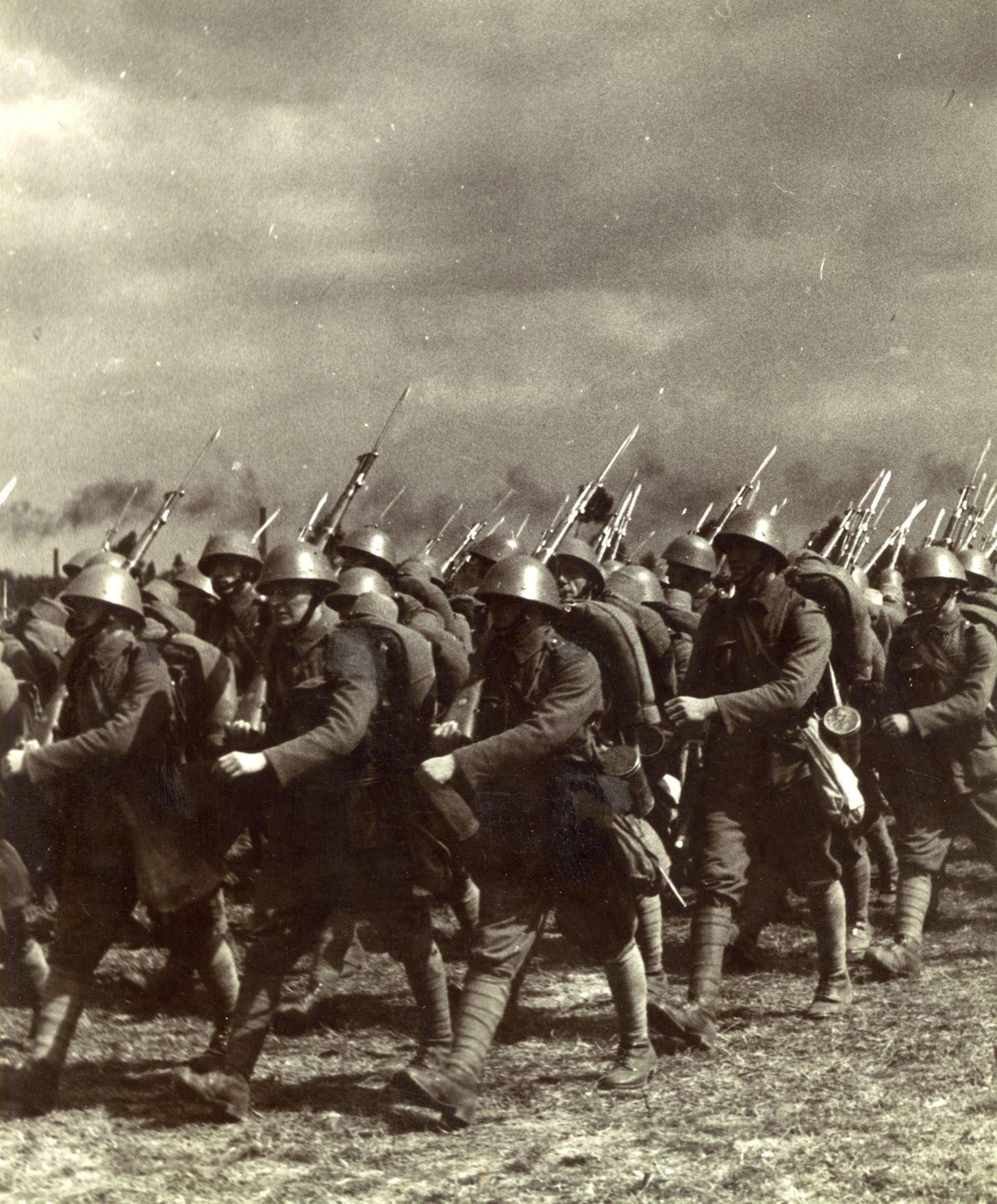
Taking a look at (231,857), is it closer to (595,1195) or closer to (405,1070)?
(405,1070)

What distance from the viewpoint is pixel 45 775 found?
5480mm

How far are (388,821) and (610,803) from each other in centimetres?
85

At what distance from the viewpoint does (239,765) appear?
209 inches

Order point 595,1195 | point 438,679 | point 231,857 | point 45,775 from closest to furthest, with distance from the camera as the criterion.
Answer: point 595,1195
point 45,775
point 438,679
point 231,857

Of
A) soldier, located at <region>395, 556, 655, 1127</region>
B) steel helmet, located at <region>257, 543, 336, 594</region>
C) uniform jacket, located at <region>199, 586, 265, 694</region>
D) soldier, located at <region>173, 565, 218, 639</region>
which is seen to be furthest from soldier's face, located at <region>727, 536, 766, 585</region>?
soldier, located at <region>173, 565, 218, 639</region>

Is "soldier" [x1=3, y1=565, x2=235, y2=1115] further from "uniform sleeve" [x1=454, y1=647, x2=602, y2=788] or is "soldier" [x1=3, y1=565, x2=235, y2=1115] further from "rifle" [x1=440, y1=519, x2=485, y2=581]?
"rifle" [x1=440, y1=519, x2=485, y2=581]

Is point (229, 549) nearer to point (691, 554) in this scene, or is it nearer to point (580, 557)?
point (580, 557)

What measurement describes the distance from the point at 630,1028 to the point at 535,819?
0.96 meters

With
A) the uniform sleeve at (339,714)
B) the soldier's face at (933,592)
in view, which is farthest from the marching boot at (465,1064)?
the soldier's face at (933,592)

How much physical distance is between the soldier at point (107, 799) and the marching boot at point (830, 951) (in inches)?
116

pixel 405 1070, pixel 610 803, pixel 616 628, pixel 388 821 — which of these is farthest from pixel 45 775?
pixel 616 628

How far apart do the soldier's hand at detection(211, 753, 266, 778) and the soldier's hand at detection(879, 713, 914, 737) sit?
3.88 meters

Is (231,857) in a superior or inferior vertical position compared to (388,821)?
inferior

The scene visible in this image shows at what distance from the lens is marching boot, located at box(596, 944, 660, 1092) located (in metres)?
6.04
